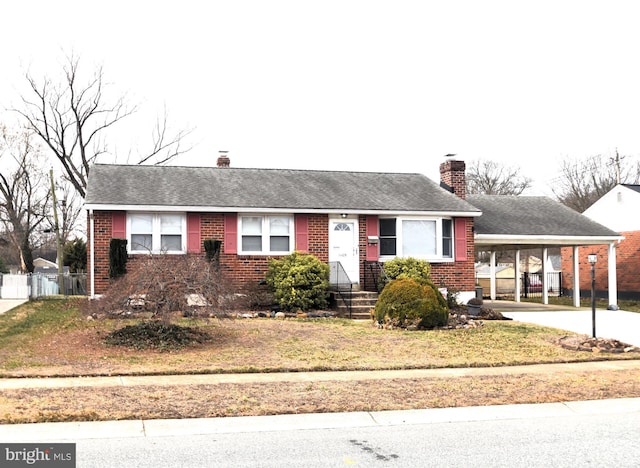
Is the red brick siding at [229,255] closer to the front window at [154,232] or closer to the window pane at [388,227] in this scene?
the front window at [154,232]

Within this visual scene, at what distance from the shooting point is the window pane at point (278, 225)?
70.2ft

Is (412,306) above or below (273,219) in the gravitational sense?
below

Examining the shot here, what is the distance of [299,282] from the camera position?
1959 centimetres

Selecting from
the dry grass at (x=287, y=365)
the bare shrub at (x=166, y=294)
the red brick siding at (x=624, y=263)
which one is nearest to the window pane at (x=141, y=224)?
the dry grass at (x=287, y=365)

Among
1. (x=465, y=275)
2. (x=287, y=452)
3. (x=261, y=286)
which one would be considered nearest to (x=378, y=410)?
(x=287, y=452)

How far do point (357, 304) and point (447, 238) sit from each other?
4.84 meters

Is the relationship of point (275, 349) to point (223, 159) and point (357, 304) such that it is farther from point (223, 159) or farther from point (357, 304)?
point (223, 159)

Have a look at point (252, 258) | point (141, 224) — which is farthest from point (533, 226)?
point (141, 224)

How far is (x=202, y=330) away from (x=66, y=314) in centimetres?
586

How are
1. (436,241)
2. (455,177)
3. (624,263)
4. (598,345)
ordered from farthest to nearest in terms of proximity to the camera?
(624,263)
(455,177)
(436,241)
(598,345)

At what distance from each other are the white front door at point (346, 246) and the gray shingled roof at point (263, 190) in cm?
66

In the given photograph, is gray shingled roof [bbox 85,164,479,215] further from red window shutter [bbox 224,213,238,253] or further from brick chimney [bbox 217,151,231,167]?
brick chimney [bbox 217,151,231,167]

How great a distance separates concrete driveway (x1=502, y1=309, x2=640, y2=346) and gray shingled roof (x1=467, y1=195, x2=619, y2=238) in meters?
2.71

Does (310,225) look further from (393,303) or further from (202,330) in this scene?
(202,330)
